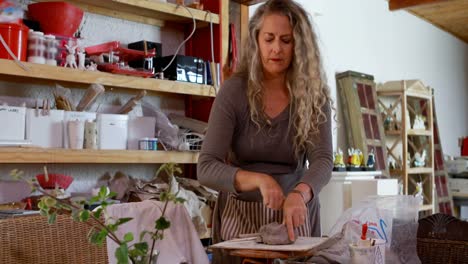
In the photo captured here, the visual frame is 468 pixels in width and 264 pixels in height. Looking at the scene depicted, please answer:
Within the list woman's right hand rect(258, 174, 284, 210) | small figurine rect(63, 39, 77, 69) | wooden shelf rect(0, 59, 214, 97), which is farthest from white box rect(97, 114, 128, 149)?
woman's right hand rect(258, 174, 284, 210)

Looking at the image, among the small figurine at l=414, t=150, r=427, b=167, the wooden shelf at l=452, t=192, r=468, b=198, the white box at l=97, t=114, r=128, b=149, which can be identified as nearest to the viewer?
the white box at l=97, t=114, r=128, b=149

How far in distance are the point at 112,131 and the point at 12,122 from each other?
48 cm

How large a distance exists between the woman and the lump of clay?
0.29 m

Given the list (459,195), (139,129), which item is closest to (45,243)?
(139,129)

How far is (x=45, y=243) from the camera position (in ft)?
4.55

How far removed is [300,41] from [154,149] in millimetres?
1303

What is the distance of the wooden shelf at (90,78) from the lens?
2.21 metres

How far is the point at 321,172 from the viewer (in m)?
1.56

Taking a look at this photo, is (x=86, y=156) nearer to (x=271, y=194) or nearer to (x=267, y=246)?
(x=271, y=194)

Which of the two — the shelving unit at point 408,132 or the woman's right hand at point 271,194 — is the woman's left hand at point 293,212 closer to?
the woman's right hand at point 271,194

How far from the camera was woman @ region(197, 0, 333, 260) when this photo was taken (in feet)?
5.26

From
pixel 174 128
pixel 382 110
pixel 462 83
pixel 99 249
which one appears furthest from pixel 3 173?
pixel 462 83

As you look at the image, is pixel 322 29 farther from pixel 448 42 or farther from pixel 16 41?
pixel 448 42

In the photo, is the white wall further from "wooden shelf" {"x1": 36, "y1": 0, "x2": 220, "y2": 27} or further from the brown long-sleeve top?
the brown long-sleeve top
